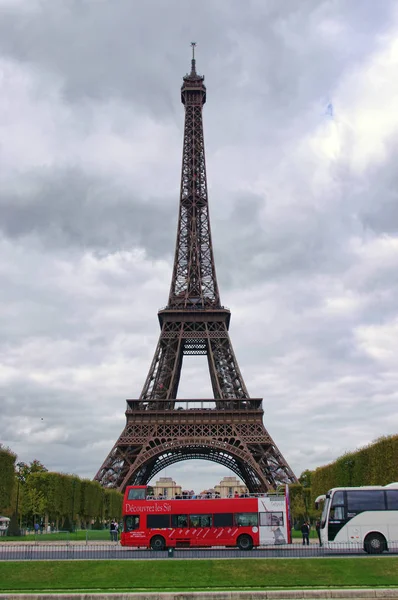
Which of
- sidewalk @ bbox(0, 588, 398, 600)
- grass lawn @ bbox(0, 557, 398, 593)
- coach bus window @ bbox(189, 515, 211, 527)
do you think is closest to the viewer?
sidewalk @ bbox(0, 588, 398, 600)

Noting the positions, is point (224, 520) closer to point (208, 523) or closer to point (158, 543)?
point (208, 523)

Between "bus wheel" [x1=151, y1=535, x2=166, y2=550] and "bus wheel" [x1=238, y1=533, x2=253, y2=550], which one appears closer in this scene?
"bus wheel" [x1=238, y1=533, x2=253, y2=550]

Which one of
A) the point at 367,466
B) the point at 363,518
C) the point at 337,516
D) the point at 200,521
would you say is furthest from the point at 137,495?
the point at 367,466

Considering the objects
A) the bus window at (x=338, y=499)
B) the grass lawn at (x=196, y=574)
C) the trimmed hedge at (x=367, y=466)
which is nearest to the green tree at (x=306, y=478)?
the trimmed hedge at (x=367, y=466)

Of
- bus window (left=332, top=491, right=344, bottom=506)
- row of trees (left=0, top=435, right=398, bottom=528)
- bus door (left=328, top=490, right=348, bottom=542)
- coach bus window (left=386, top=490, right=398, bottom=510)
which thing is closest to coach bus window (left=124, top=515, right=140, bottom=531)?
bus door (left=328, top=490, right=348, bottom=542)

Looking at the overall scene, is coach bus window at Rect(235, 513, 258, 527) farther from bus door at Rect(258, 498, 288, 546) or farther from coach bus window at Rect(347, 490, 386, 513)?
coach bus window at Rect(347, 490, 386, 513)

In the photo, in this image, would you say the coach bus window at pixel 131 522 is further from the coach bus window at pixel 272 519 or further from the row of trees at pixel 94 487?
the row of trees at pixel 94 487

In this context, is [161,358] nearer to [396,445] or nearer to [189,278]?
[189,278]
